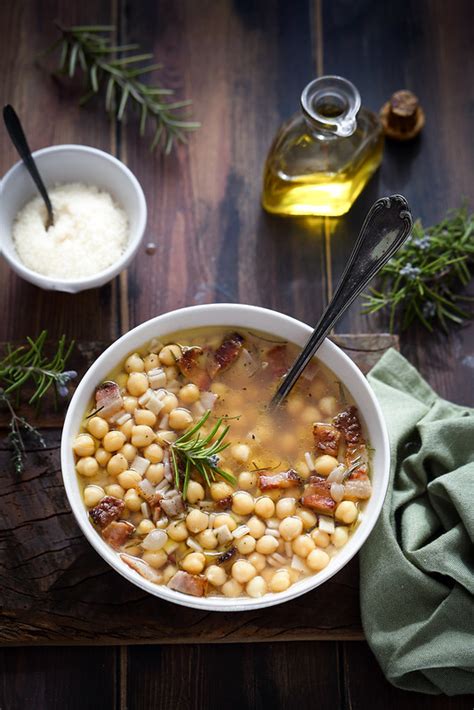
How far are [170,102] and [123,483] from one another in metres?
1.44

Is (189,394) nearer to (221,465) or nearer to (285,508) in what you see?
(221,465)

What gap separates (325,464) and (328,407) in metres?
0.18

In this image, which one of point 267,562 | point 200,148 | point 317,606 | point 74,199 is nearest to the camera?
point 267,562

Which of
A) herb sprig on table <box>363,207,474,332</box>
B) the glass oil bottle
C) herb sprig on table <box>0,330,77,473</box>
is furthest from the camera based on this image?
herb sprig on table <box>363,207,474,332</box>

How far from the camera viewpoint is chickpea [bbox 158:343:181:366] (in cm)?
251

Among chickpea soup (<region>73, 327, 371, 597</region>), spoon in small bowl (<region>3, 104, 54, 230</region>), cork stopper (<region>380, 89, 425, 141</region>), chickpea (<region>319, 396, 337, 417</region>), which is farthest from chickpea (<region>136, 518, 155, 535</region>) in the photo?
cork stopper (<region>380, 89, 425, 141</region>)

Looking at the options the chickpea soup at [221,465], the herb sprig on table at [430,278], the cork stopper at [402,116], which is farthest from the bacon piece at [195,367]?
the cork stopper at [402,116]

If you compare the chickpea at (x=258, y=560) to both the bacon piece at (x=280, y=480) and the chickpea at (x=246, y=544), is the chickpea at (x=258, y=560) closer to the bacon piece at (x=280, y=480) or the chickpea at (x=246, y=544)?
the chickpea at (x=246, y=544)

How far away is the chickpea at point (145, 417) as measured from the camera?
244cm

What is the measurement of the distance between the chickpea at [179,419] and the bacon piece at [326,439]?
0.36 metres

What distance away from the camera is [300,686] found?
2.60 metres

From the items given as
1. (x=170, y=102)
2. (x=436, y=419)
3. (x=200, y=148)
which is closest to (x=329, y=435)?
(x=436, y=419)

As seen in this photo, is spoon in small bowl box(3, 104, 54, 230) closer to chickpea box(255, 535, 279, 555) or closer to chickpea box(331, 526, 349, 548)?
chickpea box(255, 535, 279, 555)

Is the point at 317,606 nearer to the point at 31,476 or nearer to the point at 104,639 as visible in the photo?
the point at 104,639
